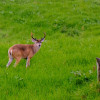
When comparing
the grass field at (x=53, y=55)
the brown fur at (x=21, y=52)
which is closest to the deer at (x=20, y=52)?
the brown fur at (x=21, y=52)

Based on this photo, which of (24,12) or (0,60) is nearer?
(0,60)

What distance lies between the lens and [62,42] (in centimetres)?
1376

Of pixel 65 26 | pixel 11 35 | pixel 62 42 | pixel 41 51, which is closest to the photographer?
pixel 41 51

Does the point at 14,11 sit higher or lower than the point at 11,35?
higher

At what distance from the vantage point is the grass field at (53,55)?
7.43 meters

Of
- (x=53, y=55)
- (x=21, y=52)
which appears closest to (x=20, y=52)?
(x=21, y=52)

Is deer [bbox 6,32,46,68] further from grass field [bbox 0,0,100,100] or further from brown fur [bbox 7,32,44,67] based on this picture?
grass field [bbox 0,0,100,100]

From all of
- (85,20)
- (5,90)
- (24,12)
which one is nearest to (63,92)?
(5,90)

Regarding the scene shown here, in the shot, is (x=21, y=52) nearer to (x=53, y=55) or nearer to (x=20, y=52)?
(x=20, y=52)

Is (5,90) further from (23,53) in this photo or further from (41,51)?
(41,51)

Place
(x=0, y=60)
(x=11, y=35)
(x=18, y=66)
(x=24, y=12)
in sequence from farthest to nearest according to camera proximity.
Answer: (x=24, y=12), (x=11, y=35), (x=0, y=60), (x=18, y=66)

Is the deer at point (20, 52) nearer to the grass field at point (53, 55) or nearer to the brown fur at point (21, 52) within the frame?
the brown fur at point (21, 52)

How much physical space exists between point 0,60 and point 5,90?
135 inches

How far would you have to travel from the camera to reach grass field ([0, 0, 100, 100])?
7.43 m
